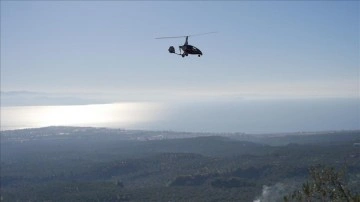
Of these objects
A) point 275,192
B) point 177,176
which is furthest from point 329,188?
point 177,176

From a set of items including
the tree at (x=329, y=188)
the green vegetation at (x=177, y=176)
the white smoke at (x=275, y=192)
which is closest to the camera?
the tree at (x=329, y=188)

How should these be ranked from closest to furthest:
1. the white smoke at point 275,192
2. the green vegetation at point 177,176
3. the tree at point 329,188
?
1. the tree at point 329,188
2. the white smoke at point 275,192
3. the green vegetation at point 177,176

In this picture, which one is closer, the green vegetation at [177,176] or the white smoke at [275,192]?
the white smoke at [275,192]

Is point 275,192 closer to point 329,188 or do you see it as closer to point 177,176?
point 177,176

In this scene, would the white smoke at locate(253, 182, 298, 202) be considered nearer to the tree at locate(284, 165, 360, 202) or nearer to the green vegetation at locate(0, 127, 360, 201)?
the green vegetation at locate(0, 127, 360, 201)

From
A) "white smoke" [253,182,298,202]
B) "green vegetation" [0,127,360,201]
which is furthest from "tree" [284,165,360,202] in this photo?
"white smoke" [253,182,298,202]

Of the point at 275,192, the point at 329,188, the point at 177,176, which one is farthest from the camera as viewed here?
the point at 177,176

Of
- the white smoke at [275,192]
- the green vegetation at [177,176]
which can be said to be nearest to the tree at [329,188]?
the green vegetation at [177,176]

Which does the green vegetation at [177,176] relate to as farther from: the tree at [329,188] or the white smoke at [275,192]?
the tree at [329,188]
